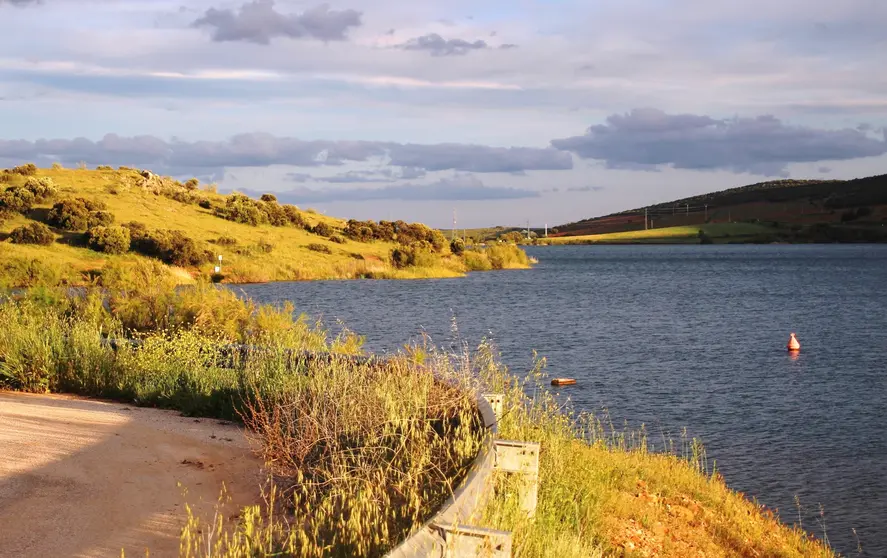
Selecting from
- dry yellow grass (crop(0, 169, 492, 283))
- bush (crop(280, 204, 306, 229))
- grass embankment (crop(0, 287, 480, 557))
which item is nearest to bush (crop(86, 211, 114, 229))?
dry yellow grass (crop(0, 169, 492, 283))

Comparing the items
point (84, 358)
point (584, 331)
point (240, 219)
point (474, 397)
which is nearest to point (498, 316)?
point (584, 331)

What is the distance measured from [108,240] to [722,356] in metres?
38.2

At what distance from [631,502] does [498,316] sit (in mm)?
29974

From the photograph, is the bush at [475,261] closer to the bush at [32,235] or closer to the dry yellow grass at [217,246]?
the dry yellow grass at [217,246]

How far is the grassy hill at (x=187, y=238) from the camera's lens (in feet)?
170

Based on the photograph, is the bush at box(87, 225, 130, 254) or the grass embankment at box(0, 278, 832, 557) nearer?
the grass embankment at box(0, 278, 832, 557)

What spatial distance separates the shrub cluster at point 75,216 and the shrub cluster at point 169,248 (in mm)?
1900

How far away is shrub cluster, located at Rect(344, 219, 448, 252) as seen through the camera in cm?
7838

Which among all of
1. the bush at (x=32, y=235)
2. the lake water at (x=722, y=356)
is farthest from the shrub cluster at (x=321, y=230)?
the bush at (x=32, y=235)

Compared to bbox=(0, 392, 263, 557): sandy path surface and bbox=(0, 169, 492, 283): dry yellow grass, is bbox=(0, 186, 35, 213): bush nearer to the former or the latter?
bbox=(0, 169, 492, 283): dry yellow grass

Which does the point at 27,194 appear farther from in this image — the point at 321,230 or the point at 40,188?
the point at 321,230

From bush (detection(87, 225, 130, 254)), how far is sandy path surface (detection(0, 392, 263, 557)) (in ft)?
148

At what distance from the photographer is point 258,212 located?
234ft

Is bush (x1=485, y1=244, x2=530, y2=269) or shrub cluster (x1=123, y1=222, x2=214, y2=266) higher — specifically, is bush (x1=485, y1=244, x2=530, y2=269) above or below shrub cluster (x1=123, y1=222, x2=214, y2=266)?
below
